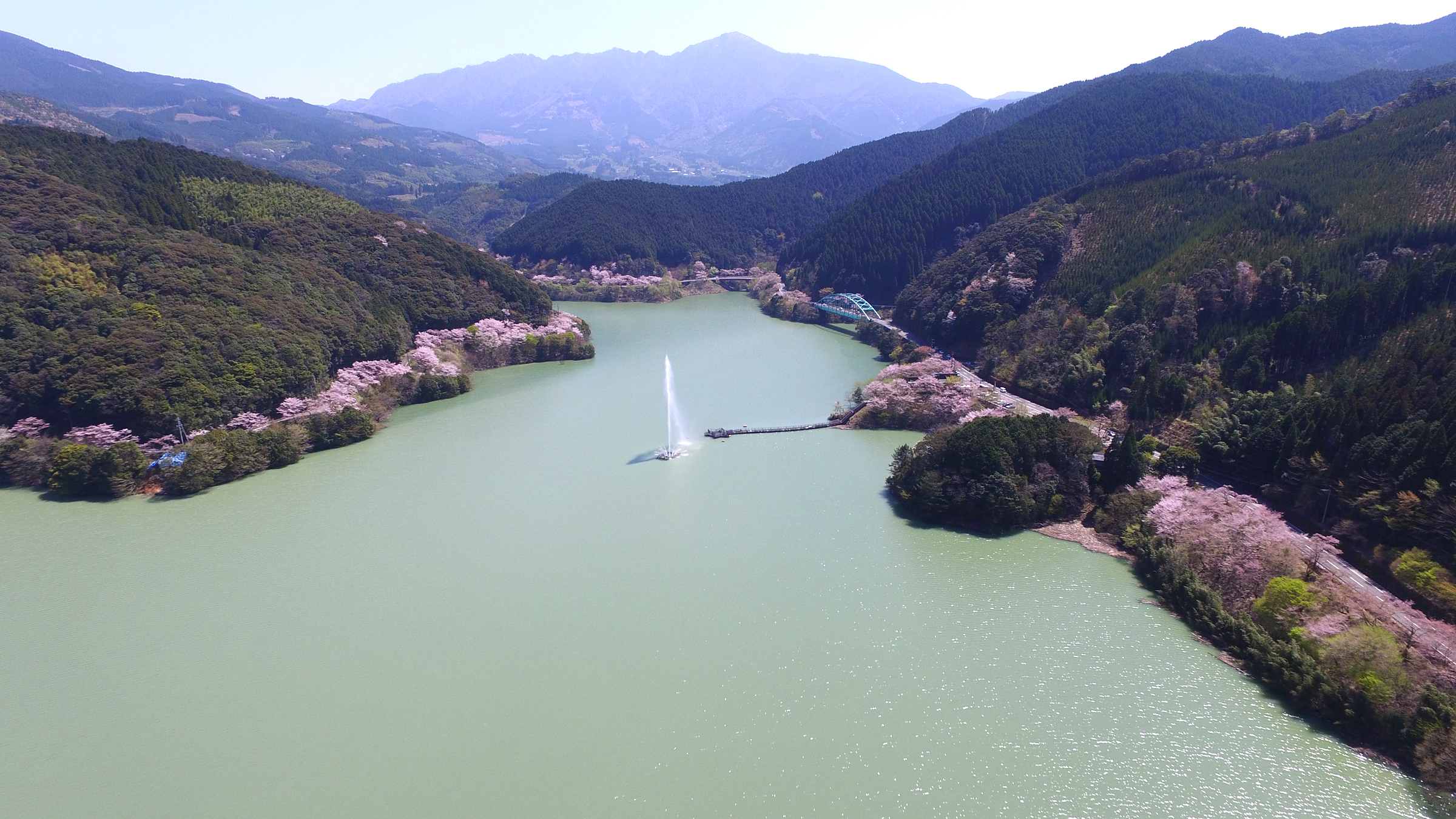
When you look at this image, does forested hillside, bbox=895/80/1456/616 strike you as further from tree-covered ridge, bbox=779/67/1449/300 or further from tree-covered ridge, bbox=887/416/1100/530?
tree-covered ridge, bbox=779/67/1449/300

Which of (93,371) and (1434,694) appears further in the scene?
(93,371)

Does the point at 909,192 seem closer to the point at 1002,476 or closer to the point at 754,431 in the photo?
the point at 754,431

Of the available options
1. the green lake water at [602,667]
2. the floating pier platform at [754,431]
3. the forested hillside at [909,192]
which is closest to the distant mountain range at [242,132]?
the forested hillside at [909,192]

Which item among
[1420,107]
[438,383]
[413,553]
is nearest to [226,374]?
[438,383]

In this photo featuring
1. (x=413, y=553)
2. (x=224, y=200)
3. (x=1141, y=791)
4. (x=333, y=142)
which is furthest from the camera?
(x=333, y=142)

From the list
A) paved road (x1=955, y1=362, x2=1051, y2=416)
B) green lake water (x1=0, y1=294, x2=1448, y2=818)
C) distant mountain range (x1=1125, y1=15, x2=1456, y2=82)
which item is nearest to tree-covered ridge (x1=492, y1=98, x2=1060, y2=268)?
distant mountain range (x1=1125, y1=15, x2=1456, y2=82)

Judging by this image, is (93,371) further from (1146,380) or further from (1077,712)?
(1146,380)

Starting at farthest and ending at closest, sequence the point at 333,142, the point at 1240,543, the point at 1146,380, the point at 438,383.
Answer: the point at 333,142 → the point at 438,383 → the point at 1146,380 → the point at 1240,543
